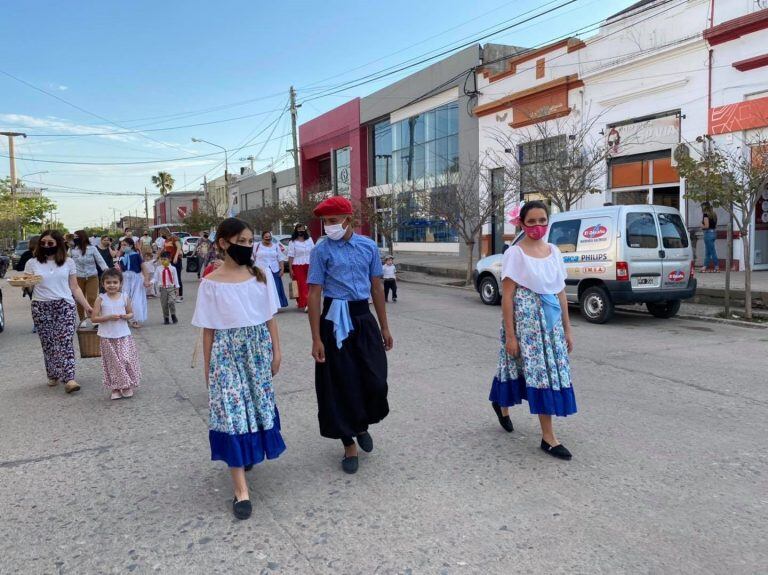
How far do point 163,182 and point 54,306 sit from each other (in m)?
89.7

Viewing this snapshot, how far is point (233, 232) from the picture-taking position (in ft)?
11.7

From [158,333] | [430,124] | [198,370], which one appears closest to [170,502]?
[198,370]

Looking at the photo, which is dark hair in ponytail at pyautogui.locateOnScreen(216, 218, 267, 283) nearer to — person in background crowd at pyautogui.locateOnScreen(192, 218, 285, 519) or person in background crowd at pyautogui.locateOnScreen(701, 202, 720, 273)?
person in background crowd at pyautogui.locateOnScreen(192, 218, 285, 519)

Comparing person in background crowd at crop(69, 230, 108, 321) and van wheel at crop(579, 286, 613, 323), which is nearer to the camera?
person in background crowd at crop(69, 230, 108, 321)

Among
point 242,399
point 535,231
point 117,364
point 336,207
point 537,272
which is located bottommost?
point 117,364

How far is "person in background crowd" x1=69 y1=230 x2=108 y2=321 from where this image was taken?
9.21 meters

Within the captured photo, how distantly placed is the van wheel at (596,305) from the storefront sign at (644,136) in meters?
8.57

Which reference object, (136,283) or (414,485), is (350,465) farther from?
(136,283)

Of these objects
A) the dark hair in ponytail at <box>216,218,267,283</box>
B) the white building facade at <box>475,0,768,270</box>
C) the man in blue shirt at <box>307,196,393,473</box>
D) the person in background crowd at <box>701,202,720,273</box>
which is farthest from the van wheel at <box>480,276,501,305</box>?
the dark hair in ponytail at <box>216,218,267,283</box>

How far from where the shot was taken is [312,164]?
43.3m

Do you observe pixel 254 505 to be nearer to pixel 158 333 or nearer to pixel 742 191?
pixel 158 333

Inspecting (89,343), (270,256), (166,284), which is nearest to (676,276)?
(270,256)

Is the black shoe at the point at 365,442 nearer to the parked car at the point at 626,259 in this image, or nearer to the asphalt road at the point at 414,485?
the asphalt road at the point at 414,485

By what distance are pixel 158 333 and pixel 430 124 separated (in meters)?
21.9
